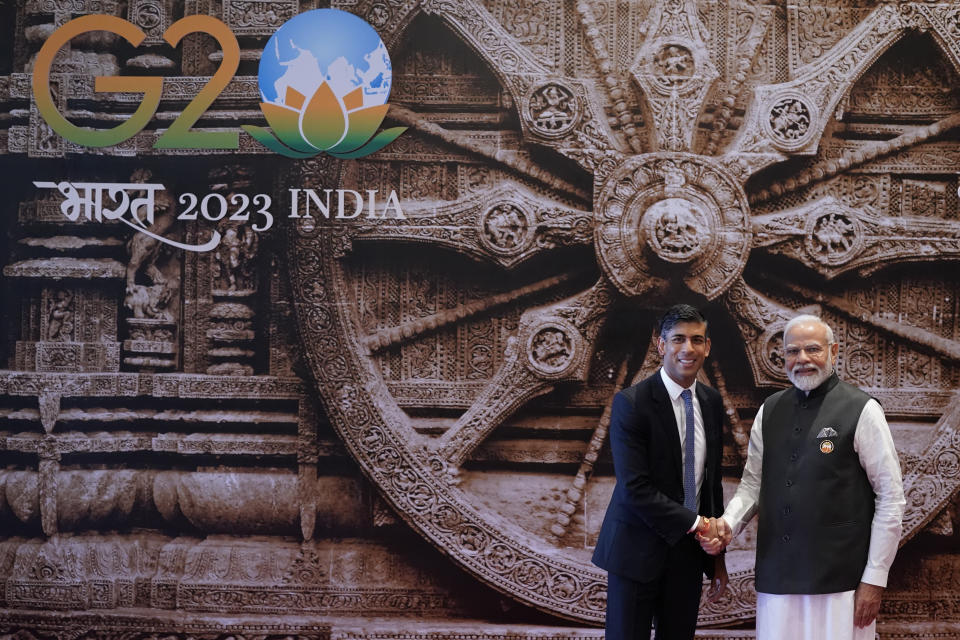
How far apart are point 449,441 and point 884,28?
102 inches

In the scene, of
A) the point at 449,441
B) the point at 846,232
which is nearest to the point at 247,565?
the point at 449,441

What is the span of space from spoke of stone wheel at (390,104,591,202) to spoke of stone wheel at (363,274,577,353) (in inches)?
15.6

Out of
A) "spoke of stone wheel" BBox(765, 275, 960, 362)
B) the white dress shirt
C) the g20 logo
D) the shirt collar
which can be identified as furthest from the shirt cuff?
the g20 logo

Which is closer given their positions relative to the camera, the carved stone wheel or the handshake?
the handshake

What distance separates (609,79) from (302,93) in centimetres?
134

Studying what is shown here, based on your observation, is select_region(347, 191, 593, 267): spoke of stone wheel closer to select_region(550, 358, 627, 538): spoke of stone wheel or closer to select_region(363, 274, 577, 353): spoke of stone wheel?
select_region(363, 274, 577, 353): spoke of stone wheel

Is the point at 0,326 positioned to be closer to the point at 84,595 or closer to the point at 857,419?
the point at 84,595

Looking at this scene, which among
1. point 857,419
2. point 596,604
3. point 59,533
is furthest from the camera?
point 59,533

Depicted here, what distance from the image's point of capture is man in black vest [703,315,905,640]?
255 cm

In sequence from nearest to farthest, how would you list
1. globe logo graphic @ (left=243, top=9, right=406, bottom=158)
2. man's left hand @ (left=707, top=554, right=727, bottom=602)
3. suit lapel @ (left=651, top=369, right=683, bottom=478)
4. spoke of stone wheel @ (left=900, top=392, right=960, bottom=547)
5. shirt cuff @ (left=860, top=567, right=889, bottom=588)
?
shirt cuff @ (left=860, top=567, right=889, bottom=588), suit lapel @ (left=651, top=369, right=683, bottom=478), man's left hand @ (left=707, top=554, right=727, bottom=602), spoke of stone wheel @ (left=900, top=392, right=960, bottom=547), globe logo graphic @ (left=243, top=9, right=406, bottom=158)

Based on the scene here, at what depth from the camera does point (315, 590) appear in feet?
12.5

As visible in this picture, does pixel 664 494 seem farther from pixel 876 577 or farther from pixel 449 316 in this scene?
pixel 449 316

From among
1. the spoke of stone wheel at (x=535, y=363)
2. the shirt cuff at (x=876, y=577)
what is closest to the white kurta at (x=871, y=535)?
the shirt cuff at (x=876, y=577)

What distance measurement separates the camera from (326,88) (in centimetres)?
376
